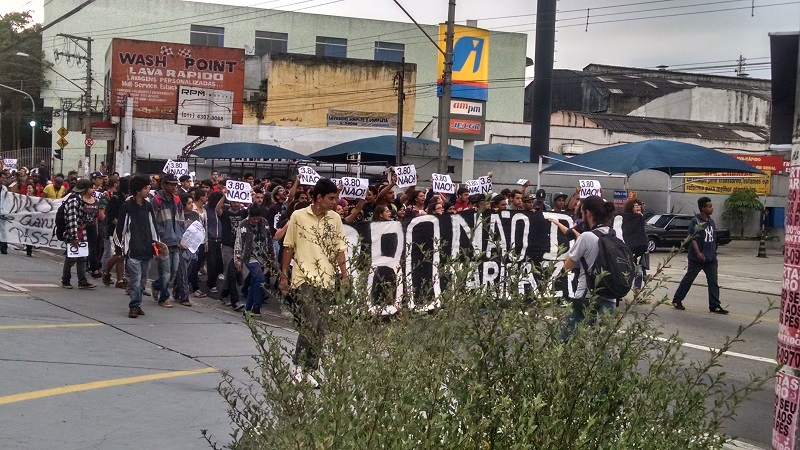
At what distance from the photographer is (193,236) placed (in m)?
12.8

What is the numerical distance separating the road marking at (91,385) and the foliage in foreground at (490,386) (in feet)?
12.2

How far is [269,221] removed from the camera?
13742 mm

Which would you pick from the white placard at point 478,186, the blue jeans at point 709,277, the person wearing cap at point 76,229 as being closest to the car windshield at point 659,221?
the white placard at point 478,186

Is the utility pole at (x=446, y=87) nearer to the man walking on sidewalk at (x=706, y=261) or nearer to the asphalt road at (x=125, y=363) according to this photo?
the asphalt road at (x=125, y=363)

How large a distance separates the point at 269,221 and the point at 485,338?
10598 millimetres

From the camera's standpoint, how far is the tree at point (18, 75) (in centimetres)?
6450

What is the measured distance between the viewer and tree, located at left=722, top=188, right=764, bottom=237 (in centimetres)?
3428

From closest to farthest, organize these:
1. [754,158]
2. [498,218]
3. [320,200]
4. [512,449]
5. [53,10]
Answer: [512,449], [320,200], [498,218], [754,158], [53,10]

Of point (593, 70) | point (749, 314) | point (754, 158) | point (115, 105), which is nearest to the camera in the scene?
point (749, 314)

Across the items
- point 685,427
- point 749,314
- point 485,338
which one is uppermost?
point 485,338

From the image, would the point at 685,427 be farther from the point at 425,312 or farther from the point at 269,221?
the point at 269,221

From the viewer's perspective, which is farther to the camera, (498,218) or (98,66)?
(98,66)

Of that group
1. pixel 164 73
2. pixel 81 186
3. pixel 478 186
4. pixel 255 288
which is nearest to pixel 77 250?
pixel 81 186

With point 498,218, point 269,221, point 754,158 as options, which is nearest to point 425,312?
point 498,218
